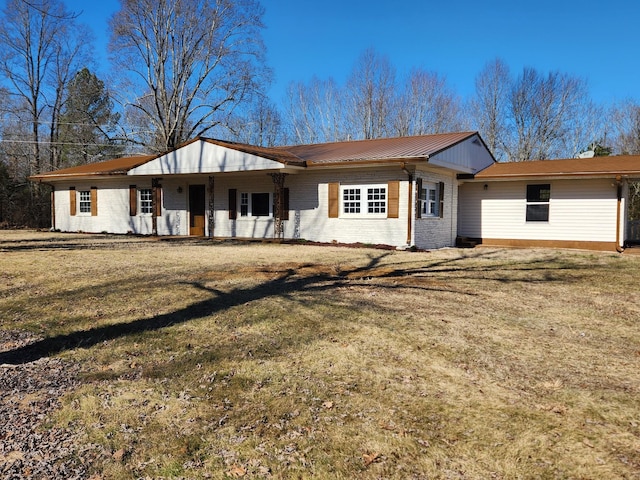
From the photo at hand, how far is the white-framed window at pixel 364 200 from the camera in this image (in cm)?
→ 1542

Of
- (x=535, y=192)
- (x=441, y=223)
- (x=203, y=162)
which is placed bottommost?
(x=441, y=223)

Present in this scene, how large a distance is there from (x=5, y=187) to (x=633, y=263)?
101 ft

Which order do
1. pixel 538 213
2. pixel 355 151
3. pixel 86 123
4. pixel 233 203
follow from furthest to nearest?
1. pixel 86 123
2. pixel 233 203
3. pixel 355 151
4. pixel 538 213

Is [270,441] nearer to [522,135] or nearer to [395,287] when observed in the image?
[395,287]

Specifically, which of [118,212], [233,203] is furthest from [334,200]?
[118,212]

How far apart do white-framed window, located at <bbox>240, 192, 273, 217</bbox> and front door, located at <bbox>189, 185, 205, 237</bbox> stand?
206 centimetres

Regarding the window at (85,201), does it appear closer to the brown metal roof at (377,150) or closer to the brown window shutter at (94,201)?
the brown window shutter at (94,201)

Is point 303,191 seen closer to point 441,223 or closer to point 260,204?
point 260,204

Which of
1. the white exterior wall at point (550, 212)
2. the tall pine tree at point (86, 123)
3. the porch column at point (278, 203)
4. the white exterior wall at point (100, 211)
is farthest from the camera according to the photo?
the tall pine tree at point (86, 123)

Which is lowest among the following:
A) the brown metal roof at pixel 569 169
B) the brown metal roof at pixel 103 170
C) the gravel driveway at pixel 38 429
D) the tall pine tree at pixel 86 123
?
the gravel driveway at pixel 38 429

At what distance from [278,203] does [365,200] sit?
122 inches

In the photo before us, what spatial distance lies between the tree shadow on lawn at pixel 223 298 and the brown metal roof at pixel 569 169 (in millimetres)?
5061

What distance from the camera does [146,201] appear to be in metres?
21.1

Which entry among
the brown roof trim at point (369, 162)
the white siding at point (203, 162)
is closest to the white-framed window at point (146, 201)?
the white siding at point (203, 162)
